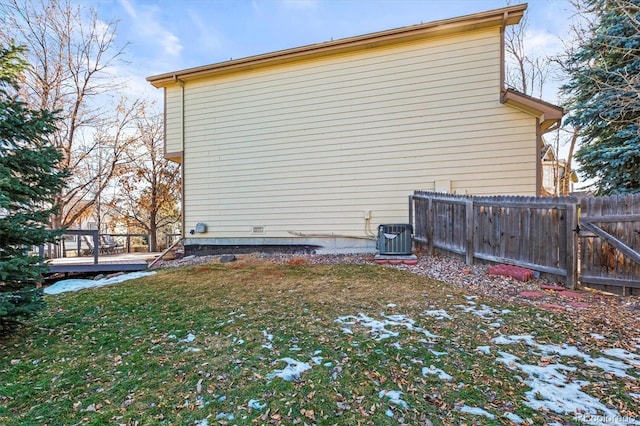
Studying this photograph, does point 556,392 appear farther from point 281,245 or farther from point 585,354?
point 281,245

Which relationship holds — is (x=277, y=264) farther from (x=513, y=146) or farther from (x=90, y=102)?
(x=90, y=102)

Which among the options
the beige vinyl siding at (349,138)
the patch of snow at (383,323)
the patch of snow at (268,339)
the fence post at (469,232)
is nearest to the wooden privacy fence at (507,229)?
the fence post at (469,232)

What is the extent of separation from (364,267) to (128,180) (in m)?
14.8

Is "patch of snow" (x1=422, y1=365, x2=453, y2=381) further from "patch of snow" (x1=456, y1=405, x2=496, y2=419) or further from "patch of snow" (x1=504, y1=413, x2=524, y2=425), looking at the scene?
"patch of snow" (x1=504, y1=413, x2=524, y2=425)

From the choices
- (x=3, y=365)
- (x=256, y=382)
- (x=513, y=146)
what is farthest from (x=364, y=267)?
(x=3, y=365)

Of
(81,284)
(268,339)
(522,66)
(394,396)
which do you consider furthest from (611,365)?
(522,66)

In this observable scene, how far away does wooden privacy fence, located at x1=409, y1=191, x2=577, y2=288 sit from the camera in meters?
4.68

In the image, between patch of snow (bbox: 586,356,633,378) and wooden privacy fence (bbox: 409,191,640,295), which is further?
wooden privacy fence (bbox: 409,191,640,295)

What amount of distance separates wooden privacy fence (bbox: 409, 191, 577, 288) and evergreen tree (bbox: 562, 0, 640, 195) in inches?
160

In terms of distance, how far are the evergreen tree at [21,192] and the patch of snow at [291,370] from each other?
9.18 feet

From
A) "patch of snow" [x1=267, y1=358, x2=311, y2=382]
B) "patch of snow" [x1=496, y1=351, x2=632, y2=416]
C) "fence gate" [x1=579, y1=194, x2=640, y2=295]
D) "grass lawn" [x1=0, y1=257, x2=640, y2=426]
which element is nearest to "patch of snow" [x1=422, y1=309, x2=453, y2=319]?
"grass lawn" [x1=0, y1=257, x2=640, y2=426]

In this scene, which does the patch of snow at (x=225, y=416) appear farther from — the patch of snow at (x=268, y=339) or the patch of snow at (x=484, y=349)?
the patch of snow at (x=484, y=349)

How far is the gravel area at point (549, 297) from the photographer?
3.27 meters

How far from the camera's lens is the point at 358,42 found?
834 cm
